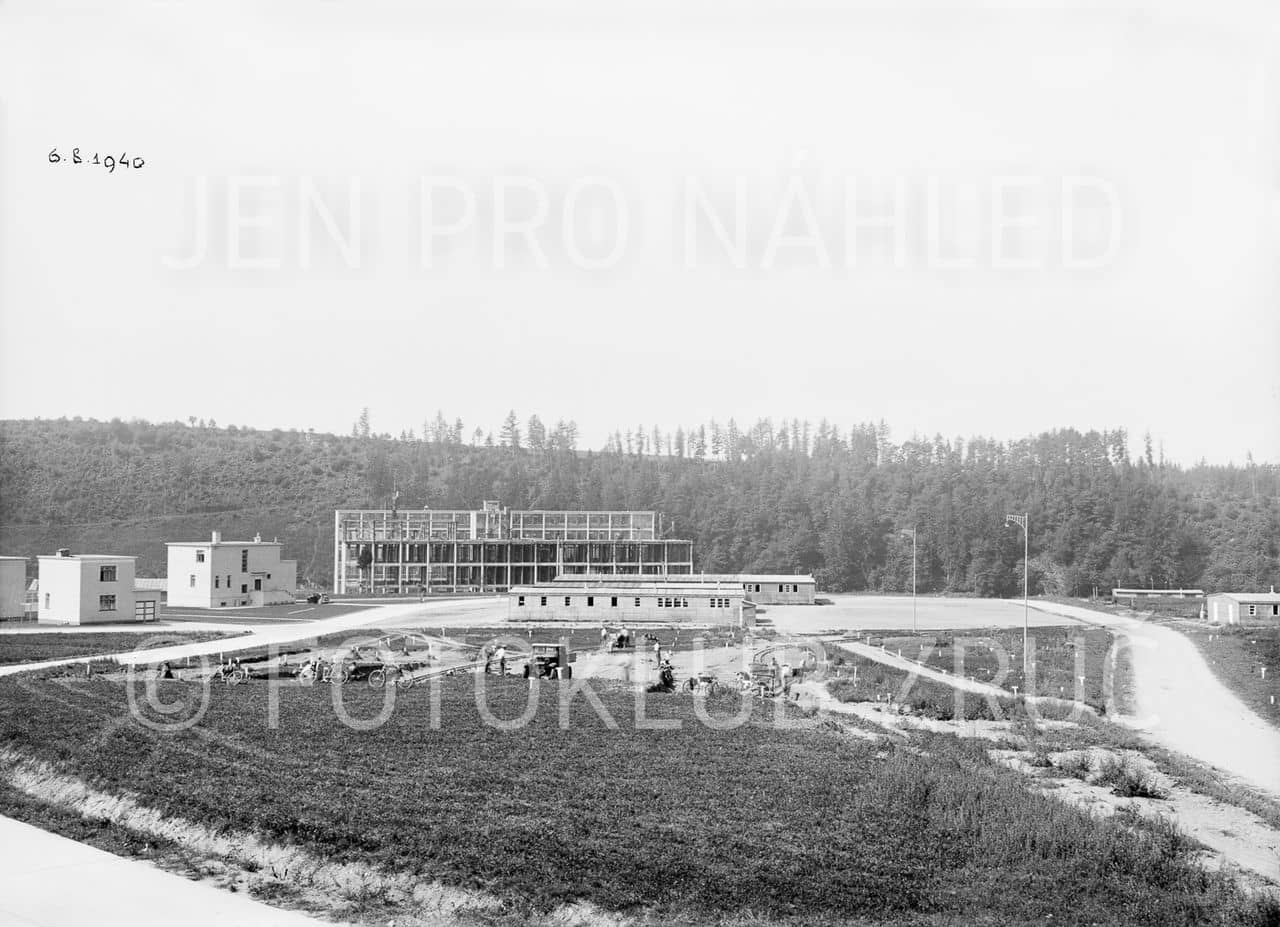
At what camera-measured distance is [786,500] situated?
6209cm

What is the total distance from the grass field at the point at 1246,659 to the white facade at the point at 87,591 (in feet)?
94.8

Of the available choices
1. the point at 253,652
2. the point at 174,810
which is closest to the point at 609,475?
the point at 253,652

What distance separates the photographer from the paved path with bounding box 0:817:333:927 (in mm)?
8695

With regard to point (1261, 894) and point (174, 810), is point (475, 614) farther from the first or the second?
point (1261, 894)

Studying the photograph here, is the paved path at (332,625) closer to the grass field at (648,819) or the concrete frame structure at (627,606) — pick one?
the concrete frame structure at (627,606)

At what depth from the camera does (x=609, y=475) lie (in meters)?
74.4

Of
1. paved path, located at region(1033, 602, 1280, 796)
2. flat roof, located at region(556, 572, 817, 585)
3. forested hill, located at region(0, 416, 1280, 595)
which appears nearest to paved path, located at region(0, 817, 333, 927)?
paved path, located at region(1033, 602, 1280, 796)

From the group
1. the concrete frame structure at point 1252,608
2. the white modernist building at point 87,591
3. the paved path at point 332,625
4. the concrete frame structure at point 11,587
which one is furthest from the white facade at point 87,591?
the concrete frame structure at point 1252,608

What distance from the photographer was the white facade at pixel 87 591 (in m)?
30.6

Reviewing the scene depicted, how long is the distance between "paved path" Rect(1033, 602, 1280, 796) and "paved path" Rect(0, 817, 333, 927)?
12.3m

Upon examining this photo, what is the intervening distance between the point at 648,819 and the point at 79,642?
65.9 ft

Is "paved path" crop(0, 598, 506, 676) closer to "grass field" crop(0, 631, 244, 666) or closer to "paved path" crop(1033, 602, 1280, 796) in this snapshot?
"grass field" crop(0, 631, 244, 666)

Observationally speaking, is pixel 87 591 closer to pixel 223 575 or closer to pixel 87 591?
pixel 87 591

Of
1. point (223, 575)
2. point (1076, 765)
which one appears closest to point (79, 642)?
point (223, 575)
